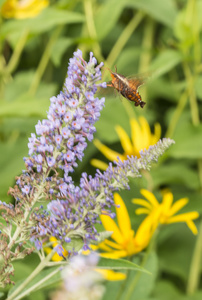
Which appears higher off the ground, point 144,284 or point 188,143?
point 188,143

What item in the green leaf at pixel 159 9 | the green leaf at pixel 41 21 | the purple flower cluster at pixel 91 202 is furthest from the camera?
the green leaf at pixel 159 9

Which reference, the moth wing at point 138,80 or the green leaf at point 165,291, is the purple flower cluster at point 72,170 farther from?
the green leaf at point 165,291

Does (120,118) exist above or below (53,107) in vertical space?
above

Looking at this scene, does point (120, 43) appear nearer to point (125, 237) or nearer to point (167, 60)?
point (167, 60)

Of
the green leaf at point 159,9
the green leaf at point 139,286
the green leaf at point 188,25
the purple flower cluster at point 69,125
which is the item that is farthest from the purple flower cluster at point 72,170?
the green leaf at point 159,9

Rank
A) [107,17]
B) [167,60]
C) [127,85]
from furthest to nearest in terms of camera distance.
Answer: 1. [107,17]
2. [167,60]
3. [127,85]

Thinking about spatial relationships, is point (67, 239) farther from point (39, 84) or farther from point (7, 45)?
point (7, 45)

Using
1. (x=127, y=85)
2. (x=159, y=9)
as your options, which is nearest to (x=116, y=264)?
(x=127, y=85)

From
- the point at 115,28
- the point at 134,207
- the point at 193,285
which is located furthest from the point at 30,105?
the point at 115,28
